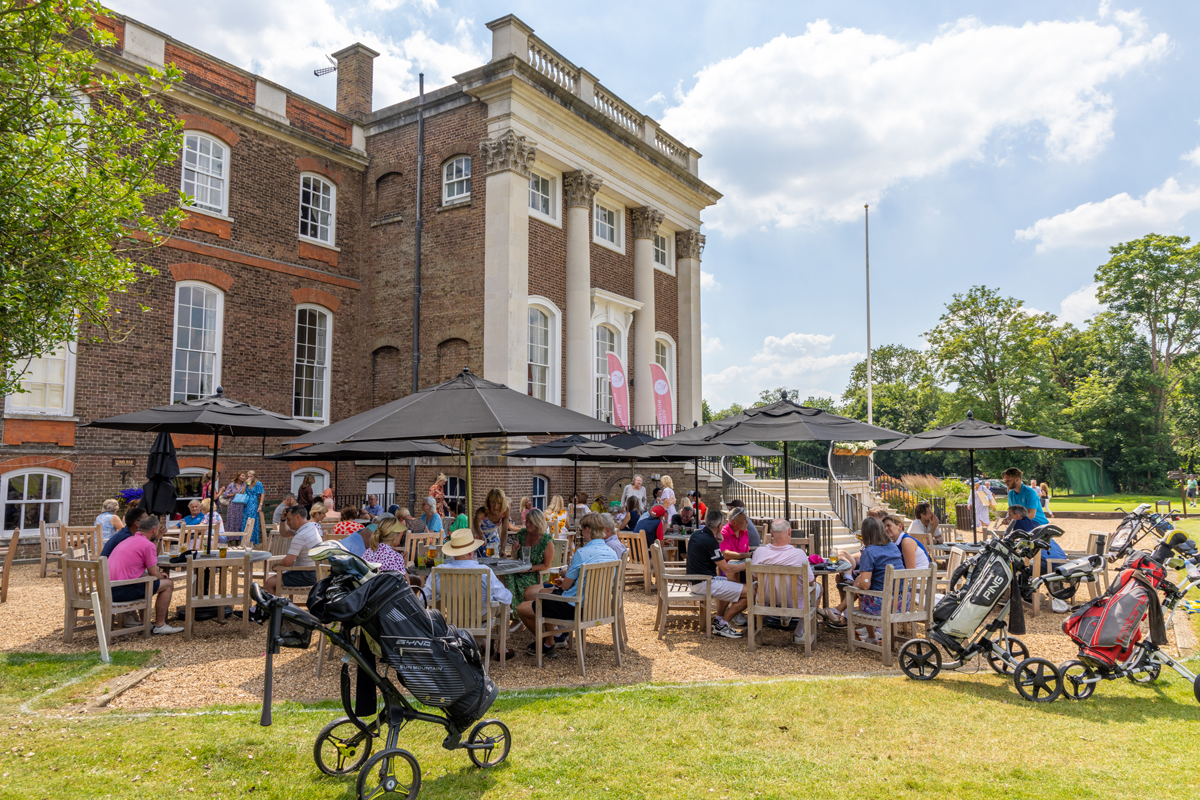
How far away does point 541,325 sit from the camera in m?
18.8

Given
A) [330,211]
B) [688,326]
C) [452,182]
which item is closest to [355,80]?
[330,211]

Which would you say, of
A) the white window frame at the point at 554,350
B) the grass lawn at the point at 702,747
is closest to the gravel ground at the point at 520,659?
the grass lawn at the point at 702,747

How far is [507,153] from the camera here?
55.8ft

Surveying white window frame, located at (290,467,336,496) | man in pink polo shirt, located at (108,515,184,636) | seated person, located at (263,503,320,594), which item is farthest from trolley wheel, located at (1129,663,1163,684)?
white window frame, located at (290,467,336,496)

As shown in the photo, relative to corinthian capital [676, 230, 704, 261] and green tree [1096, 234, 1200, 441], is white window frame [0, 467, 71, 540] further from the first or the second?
green tree [1096, 234, 1200, 441]

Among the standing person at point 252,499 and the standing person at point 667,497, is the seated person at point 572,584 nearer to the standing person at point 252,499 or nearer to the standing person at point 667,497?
the standing person at point 667,497

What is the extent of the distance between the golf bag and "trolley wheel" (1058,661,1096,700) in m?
4.55

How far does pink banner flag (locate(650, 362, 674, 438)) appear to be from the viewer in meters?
21.5

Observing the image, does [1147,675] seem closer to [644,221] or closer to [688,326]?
[644,221]

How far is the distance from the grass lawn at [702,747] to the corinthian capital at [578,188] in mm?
15446

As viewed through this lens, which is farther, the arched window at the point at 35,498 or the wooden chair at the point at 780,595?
the arched window at the point at 35,498

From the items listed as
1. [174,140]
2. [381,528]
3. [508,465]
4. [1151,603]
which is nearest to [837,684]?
[1151,603]

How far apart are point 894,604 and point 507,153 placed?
13.9 m

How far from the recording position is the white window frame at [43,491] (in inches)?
506
